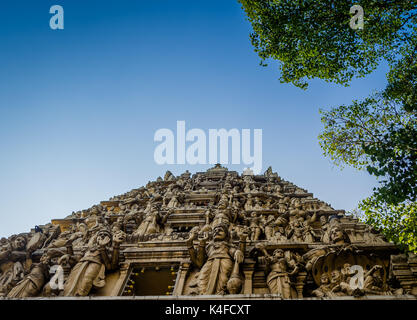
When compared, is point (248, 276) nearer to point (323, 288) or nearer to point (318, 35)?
point (323, 288)

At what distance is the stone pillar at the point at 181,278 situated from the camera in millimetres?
10932

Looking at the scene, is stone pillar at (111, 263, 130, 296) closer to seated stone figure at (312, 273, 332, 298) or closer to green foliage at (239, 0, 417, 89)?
seated stone figure at (312, 273, 332, 298)

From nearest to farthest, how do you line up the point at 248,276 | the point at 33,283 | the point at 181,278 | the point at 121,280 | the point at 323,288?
the point at 323,288 < the point at 248,276 < the point at 33,283 < the point at 181,278 < the point at 121,280

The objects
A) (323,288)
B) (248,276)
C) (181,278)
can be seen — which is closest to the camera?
(323,288)

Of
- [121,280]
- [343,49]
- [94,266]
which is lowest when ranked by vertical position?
[121,280]

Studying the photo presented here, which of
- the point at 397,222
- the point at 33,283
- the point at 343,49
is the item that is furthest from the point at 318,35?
the point at 33,283

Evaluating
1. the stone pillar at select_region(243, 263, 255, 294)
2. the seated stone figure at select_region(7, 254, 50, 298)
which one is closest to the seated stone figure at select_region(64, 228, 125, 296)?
the seated stone figure at select_region(7, 254, 50, 298)

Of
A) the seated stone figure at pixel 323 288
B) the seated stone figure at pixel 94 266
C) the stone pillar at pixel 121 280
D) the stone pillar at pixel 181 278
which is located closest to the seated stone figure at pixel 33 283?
the seated stone figure at pixel 94 266

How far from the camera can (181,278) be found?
11.5 m

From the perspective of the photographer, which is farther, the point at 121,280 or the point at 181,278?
the point at 121,280

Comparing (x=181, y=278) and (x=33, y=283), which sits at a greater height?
(x=181, y=278)

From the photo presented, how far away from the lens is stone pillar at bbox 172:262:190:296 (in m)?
10.9
